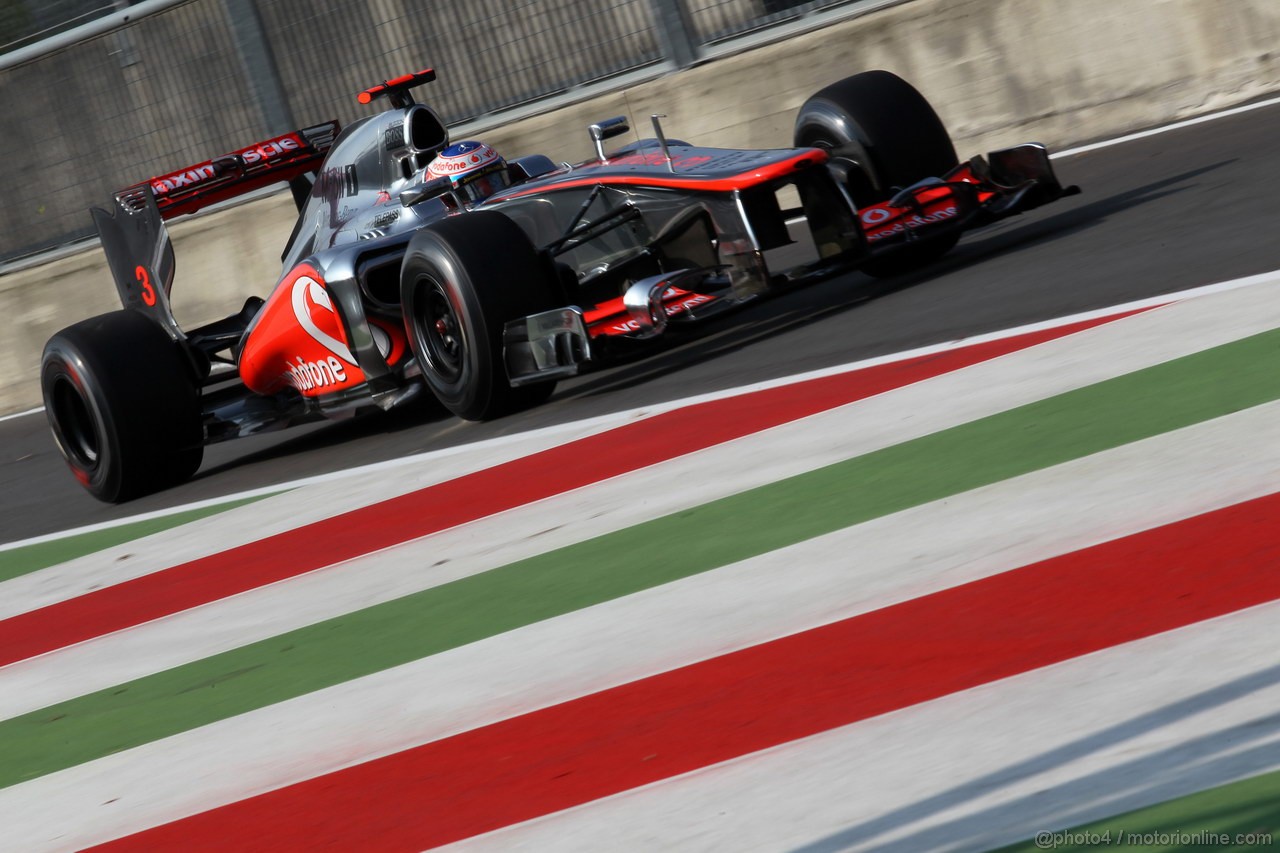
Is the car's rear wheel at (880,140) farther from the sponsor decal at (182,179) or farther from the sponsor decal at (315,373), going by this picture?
the sponsor decal at (182,179)

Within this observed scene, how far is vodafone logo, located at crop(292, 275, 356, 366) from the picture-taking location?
8180mm

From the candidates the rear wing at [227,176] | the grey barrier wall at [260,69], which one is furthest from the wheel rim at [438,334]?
the grey barrier wall at [260,69]

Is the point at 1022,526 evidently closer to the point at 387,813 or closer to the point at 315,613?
the point at 387,813

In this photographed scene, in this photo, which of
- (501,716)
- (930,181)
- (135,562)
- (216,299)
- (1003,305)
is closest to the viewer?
(501,716)

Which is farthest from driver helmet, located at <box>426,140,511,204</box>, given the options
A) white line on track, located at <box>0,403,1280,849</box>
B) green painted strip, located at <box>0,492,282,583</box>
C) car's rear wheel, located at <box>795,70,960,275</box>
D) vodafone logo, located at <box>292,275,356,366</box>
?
white line on track, located at <box>0,403,1280,849</box>

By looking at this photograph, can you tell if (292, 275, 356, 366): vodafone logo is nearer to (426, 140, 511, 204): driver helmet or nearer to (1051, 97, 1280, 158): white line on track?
(426, 140, 511, 204): driver helmet

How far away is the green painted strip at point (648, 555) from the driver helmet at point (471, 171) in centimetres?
365

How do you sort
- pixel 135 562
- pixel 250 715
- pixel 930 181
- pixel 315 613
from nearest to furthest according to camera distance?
pixel 250 715, pixel 315 613, pixel 135 562, pixel 930 181

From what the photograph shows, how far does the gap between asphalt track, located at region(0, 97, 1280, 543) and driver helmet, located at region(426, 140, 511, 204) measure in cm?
108

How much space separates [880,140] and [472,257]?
2.12 m

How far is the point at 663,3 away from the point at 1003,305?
650 cm

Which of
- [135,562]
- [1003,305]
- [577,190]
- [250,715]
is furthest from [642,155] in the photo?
[250,715]

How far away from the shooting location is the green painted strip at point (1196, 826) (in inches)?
Answer: 102

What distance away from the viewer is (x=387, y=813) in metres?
3.75
